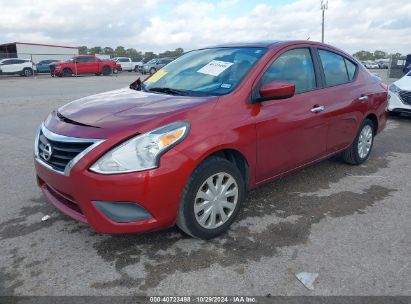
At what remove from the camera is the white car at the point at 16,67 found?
102ft

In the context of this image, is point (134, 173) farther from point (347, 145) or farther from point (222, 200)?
point (347, 145)

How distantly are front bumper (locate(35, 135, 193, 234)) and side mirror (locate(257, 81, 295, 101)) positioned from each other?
0.99m

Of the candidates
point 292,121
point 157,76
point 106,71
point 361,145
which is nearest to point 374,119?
point 361,145

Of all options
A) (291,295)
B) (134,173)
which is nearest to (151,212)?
(134,173)

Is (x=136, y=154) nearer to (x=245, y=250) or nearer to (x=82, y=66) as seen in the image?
(x=245, y=250)

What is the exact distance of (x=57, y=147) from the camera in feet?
9.62

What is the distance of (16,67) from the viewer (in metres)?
31.5

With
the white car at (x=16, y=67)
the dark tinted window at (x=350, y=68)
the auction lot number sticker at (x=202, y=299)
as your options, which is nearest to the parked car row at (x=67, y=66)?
the white car at (x=16, y=67)

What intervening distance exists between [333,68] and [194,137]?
8.17ft

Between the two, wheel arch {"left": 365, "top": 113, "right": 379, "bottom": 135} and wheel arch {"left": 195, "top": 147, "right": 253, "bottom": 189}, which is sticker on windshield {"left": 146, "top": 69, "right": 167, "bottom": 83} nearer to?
wheel arch {"left": 195, "top": 147, "right": 253, "bottom": 189}

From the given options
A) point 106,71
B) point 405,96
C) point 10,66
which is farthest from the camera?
point 106,71

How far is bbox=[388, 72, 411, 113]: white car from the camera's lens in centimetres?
871

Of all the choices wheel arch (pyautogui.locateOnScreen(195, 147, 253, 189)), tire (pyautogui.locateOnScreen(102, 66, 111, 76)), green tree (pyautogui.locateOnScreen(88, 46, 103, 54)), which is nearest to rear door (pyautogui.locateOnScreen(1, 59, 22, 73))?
tire (pyautogui.locateOnScreen(102, 66, 111, 76))

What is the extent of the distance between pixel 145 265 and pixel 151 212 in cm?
40
